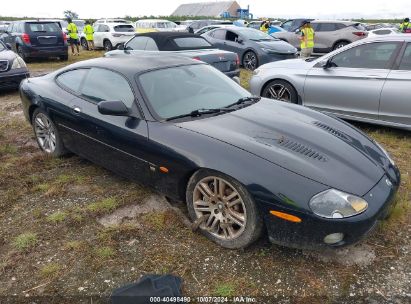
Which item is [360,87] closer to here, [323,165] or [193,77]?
[193,77]

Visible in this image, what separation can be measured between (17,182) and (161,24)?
729 inches

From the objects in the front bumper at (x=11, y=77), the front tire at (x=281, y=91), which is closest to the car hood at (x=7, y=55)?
the front bumper at (x=11, y=77)

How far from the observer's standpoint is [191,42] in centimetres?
925

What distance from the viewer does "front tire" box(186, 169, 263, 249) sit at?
9.21ft

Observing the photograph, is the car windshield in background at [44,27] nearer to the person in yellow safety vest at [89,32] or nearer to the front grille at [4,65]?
the person in yellow safety vest at [89,32]

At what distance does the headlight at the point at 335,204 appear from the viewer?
2564mm

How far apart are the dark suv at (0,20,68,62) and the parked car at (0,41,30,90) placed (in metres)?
5.10

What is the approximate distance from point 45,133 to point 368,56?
4.79 meters

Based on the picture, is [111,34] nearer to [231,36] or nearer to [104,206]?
[231,36]

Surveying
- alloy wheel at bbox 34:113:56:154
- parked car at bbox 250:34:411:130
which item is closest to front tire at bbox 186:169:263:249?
alloy wheel at bbox 34:113:56:154

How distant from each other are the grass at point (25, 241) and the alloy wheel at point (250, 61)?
31.6 ft

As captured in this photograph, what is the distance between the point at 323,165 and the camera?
2.84 meters

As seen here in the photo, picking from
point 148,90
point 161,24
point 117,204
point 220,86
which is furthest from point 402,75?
point 161,24

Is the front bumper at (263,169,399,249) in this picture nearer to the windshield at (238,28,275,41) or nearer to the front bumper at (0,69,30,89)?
the front bumper at (0,69,30,89)
